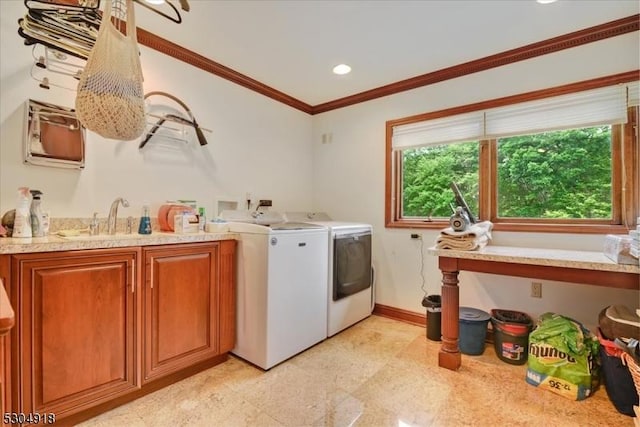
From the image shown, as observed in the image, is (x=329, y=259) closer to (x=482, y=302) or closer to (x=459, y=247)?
(x=459, y=247)

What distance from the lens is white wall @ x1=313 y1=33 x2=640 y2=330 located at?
2264 millimetres

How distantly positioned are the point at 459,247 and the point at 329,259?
1.01 meters

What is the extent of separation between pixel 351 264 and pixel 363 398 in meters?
1.20

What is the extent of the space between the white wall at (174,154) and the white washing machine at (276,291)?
73cm

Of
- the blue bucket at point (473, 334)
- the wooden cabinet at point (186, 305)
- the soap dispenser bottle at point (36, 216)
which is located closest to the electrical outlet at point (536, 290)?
the blue bucket at point (473, 334)

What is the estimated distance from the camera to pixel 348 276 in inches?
111

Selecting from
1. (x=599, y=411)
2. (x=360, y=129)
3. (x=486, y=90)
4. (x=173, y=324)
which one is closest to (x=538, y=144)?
(x=486, y=90)

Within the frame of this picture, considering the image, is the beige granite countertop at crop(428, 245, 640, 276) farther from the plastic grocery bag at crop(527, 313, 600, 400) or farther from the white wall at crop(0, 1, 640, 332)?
the white wall at crop(0, 1, 640, 332)

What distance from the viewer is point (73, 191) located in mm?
2031

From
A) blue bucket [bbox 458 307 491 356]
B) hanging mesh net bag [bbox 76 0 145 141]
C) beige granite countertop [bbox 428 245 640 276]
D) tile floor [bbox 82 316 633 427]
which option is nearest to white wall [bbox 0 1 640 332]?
blue bucket [bbox 458 307 491 356]

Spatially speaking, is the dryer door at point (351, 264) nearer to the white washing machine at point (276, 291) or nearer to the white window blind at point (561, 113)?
the white washing machine at point (276, 291)

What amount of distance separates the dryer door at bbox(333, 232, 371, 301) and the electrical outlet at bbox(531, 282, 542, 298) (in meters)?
1.35

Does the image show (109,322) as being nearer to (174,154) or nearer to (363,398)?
(174,154)

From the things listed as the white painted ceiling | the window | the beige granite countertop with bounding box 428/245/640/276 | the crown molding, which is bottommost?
the beige granite countertop with bounding box 428/245/640/276
